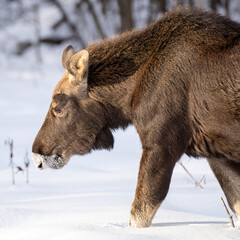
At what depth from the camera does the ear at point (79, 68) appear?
181 inches

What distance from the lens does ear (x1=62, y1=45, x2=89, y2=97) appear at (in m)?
4.59

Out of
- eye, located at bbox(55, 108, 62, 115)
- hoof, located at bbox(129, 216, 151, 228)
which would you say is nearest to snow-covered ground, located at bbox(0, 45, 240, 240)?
hoof, located at bbox(129, 216, 151, 228)

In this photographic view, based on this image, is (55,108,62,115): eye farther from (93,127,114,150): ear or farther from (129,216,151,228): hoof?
(129,216,151,228): hoof

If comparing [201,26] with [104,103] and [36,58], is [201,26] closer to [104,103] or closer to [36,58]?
[104,103]

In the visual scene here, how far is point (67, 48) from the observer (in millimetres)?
5035

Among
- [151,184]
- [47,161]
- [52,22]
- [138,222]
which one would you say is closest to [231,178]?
[151,184]

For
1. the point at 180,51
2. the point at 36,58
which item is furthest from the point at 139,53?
the point at 36,58

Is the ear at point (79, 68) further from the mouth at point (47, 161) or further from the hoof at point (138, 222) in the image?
the hoof at point (138, 222)

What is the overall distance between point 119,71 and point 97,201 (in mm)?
1419

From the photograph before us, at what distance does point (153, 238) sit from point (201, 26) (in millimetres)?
1820

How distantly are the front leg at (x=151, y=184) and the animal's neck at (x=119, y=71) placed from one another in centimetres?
60

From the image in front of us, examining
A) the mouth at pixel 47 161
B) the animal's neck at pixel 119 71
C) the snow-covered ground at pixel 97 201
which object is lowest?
the snow-covered ground at pixel 97 201

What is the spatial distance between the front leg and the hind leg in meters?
0.64

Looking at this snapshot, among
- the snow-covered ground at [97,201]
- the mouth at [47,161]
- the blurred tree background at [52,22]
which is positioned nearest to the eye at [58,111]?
the mouth at [47,161]
